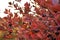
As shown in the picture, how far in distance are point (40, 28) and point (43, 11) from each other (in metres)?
0.31

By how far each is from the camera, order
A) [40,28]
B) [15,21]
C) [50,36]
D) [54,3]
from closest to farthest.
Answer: [54,3]
[40,28]
[50,36]
[15,21]

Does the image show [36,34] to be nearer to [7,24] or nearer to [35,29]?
[35,29]

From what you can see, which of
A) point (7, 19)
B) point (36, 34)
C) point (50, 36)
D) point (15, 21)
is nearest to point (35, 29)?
point (36, 34)

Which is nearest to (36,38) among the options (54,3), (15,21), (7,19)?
(54,3)

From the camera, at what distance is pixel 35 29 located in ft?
4.73

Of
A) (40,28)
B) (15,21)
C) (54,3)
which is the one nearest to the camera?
(54,3)

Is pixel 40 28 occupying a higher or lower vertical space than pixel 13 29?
higher

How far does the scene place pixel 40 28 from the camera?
141cm

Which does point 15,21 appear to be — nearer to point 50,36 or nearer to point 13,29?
point 13,29

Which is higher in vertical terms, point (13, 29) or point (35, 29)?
point (35, 29)

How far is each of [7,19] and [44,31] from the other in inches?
23.1

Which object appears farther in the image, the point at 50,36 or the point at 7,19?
the point at 7,19

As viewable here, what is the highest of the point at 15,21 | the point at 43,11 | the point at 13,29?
the point at 43,11

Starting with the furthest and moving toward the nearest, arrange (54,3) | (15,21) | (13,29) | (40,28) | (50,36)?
(13,29) < (15,21) < (50,36) < (40,28) < (54,3)
